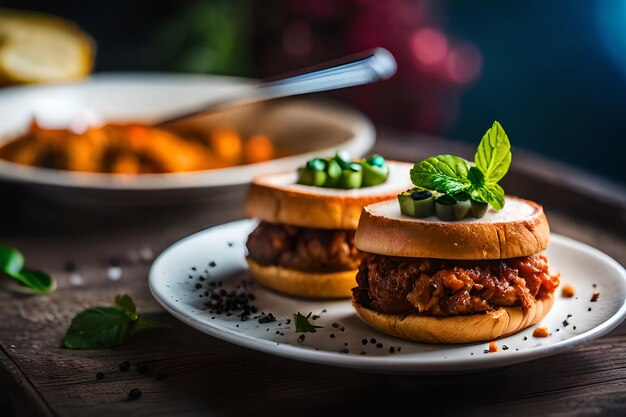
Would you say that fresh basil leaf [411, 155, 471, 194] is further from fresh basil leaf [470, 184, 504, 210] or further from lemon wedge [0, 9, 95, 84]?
lemon wedge [0, 9, 95, 84]

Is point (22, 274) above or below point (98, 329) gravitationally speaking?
below

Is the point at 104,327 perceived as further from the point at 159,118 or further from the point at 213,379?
the point at 159,118

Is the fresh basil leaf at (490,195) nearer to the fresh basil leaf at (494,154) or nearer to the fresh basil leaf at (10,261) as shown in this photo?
the fresh basil leaf at (494,154)

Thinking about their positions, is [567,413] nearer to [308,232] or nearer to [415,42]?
[308,232]

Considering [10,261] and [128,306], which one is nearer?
[128,306]

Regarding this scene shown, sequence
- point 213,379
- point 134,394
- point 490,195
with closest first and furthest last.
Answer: point 134,394, point 213,379, point 490,195

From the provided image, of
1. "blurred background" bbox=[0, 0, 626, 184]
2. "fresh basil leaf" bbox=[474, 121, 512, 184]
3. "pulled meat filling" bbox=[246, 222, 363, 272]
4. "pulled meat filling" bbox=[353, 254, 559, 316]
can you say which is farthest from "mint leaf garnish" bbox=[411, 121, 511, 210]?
"blurred background" bbox=[0, 0, 626, 184]

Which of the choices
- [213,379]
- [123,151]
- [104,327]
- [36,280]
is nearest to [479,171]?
[213,379]

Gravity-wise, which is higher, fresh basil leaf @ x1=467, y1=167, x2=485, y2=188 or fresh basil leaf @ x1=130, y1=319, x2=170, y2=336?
fresh basil leaf @ x1=467, y1=167, x2=485, y2=188
